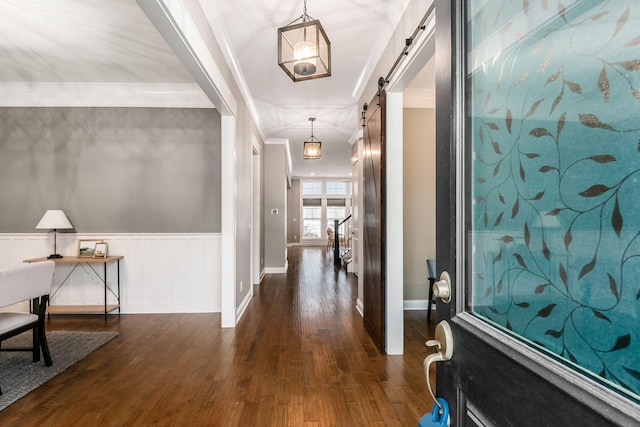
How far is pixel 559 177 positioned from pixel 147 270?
4.49 m

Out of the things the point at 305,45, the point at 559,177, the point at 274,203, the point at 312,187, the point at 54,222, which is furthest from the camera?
the point at 312,187

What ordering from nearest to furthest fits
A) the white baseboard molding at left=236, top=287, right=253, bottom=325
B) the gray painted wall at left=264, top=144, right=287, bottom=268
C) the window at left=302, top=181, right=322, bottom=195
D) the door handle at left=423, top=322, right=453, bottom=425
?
the door handle at left=423, top=322, right=453, bottom=425, the white baseboard molding at left=236, top=287, right=253, bottom=325, the gray painted wall at left=264, top=144, right=287, bottom=268, the window at left=302, top=181, right=322, bottom=195

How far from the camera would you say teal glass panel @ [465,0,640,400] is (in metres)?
0.46

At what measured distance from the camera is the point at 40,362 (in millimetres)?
2738

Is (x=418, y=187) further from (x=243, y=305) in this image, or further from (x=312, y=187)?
(x=312, y=187)

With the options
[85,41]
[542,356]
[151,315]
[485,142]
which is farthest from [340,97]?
[542,356]

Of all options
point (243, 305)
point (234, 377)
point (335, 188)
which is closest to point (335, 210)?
point (335, 188)

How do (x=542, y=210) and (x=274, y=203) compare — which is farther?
(x=274, y=203)

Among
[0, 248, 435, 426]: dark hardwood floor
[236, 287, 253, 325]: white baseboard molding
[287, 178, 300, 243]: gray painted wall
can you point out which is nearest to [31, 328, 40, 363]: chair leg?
[0, 248, 435, 426]: dark hardwood floor

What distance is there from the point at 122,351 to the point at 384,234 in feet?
8.56

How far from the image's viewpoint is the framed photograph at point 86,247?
3.96 metres

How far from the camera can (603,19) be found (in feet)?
1.58

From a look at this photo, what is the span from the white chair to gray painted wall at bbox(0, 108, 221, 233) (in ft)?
5.05

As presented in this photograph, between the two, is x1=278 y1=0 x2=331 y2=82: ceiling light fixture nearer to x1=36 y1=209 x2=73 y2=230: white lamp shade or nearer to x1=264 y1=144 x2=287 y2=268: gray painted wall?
x1=36 y1=209 x2=73 y2=230: white lamp shade
